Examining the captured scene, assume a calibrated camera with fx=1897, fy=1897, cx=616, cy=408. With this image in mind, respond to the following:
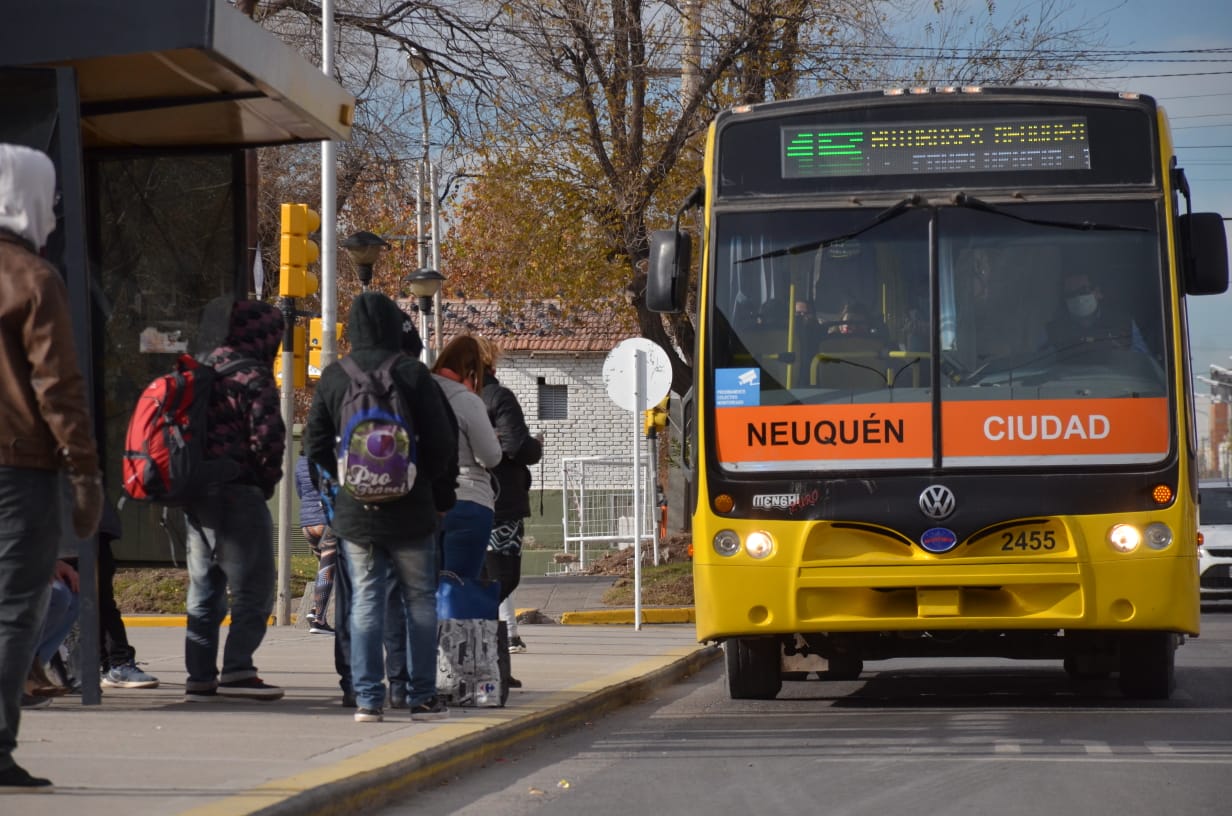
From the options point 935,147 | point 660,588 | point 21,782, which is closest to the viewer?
point 21,782

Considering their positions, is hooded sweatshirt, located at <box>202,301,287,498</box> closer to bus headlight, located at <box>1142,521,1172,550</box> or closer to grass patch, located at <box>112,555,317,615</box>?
bus headlight, located at <box>1142,521,1172,550</box>

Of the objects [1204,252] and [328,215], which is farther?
[328,215]

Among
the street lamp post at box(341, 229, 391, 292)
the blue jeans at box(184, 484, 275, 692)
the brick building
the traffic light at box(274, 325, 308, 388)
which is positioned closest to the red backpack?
the blue jeans at box(184, 484, 275, 692)

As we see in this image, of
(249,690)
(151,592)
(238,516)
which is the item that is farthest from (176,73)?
(151,592)

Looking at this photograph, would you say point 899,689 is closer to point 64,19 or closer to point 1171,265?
point 1171,265

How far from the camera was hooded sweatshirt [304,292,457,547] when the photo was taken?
8320 mm

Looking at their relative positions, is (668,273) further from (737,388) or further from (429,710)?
(429,710)

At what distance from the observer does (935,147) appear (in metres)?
10.3

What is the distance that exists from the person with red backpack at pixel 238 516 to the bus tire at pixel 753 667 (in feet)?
8.99

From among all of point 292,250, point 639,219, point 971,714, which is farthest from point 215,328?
point 639,219

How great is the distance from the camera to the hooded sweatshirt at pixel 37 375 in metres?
5.64

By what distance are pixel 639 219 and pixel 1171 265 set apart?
1559 cm

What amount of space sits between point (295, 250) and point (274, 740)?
362 inches

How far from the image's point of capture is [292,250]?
16391 mm
